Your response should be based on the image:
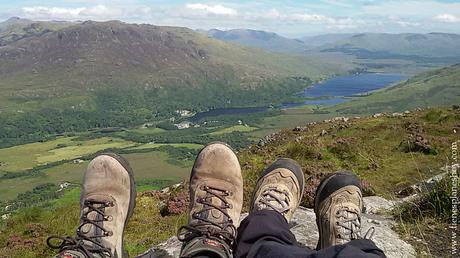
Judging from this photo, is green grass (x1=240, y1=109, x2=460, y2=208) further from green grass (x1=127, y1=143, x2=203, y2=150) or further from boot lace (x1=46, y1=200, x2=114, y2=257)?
green grass (x1=127, y1=143, x2=203, y2=150)

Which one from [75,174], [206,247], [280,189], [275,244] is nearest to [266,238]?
[275,244]

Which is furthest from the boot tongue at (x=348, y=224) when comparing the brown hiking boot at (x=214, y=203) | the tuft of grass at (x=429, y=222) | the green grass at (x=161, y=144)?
the green grass at (x=161, y=144)

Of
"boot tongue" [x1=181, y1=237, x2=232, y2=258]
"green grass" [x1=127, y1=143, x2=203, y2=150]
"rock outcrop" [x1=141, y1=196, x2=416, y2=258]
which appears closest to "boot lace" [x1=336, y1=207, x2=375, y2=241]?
"rock outcrop" [x1=141, y1=196, x2=416, y2=258]

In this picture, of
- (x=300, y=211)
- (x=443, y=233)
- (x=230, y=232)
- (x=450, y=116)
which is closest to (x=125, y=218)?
(x=230, y=232)

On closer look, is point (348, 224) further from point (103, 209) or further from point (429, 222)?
point (103, 209)

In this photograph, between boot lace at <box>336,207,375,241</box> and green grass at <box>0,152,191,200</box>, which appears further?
green grass at <box>0,152,191,200</box>

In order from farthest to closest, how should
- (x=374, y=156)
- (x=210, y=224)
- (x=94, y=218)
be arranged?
(x=374, y=156)
(x=94, y=218)
(x=210, y=224)
